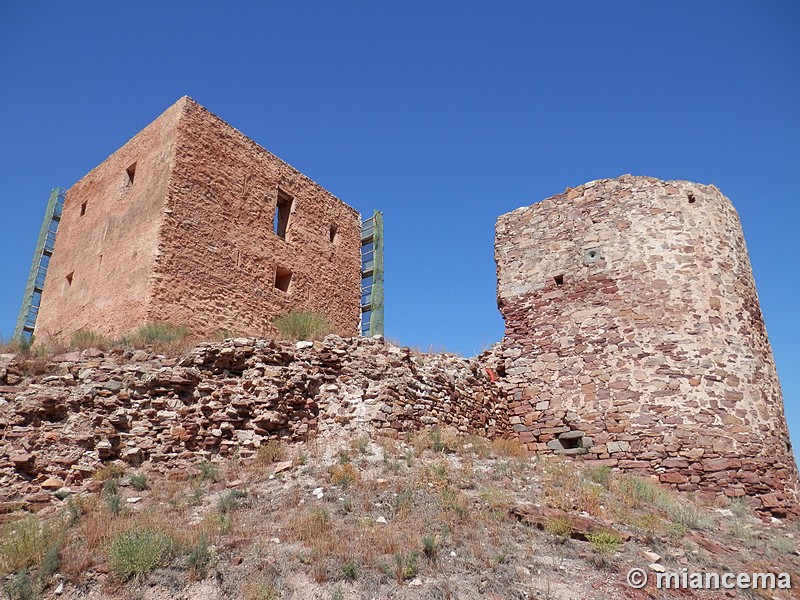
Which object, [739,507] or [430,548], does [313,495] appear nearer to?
[430,548]

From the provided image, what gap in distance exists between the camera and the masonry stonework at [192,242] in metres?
11.5

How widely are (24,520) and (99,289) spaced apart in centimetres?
628

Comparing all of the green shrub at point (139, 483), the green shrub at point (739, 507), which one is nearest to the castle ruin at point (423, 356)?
the green shrub at point (739, 507)

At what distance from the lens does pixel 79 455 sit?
7.96m

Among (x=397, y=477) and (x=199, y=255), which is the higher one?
(x=199, y=255)

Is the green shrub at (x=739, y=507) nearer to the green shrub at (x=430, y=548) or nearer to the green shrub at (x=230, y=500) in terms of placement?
the green shrub at (x=430, y=548)

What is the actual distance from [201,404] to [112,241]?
5.62 metres

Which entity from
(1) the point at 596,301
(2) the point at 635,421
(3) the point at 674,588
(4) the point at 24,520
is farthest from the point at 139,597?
(1) the point at 596,301

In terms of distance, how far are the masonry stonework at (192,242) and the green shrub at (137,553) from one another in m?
5.66

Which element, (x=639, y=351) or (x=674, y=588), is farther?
(x=639, y=351)

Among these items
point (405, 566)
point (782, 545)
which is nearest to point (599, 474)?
point (782, 545)

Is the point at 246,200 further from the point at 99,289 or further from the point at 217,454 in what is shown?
the point at 217,454

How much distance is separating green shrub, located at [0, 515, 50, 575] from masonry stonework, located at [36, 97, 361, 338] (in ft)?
16.3

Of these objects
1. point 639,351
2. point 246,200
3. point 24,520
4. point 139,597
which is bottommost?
point 139,597
